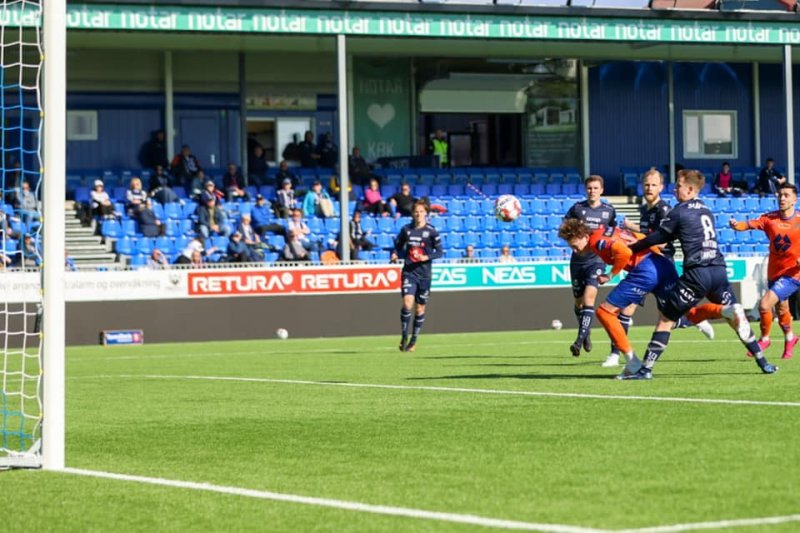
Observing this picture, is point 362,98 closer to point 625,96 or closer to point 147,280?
point 625,96

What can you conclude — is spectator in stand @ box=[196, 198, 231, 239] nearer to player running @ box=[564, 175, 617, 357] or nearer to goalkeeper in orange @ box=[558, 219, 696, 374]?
player running @ box=[564, 175, 617, 357]

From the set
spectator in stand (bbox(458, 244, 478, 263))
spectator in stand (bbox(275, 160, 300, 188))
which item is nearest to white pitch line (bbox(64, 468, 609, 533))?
spectator in stand (bbox(458, 244, 478, 263))

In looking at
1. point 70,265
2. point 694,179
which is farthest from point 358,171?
point 694,179

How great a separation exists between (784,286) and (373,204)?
17161mm

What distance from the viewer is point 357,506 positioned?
6516 millimetres

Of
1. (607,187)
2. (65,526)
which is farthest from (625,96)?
(65,526)

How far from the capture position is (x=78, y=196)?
32.4 m

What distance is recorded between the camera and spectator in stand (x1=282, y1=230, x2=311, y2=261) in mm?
29297

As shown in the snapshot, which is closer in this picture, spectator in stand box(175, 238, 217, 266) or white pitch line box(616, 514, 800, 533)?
white pitch line box(616, 514, 800, 533)

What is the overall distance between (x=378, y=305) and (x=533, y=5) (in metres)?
7.62

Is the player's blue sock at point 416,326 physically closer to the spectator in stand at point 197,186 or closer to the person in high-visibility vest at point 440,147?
the spectator in stand at point 197,186

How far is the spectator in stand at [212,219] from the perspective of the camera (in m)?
30.1

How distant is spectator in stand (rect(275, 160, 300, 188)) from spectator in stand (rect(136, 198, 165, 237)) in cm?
422

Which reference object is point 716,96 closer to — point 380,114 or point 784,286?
point 380,114
